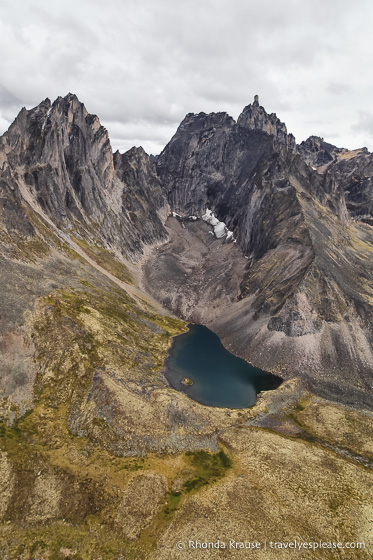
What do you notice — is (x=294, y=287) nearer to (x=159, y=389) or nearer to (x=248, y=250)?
(x=159, y=389)

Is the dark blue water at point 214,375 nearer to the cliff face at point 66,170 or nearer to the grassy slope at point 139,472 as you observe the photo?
the grassy slope at point 139,472

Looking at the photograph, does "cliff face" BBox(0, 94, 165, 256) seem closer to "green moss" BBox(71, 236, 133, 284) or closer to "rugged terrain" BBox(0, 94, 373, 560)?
"rugged terrain" BBox(0, 94, 373, 560)

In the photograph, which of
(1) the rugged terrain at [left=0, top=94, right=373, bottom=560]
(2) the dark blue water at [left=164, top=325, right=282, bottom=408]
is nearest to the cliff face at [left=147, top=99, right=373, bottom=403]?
(1) the rugged terrain at [left=0, top=94, right=373, bottom=560]

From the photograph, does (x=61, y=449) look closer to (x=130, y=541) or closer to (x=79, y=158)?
(x=130, y=541)

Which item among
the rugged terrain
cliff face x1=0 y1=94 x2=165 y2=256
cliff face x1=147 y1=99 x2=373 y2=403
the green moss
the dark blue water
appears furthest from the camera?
the green moss

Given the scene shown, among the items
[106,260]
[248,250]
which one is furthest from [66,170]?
[248,250]

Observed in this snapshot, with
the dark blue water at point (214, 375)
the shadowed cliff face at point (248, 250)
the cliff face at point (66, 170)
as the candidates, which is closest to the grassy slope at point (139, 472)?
the dark blue water at point (214, 375)

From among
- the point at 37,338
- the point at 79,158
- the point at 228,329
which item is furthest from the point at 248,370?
the point at 79,158
